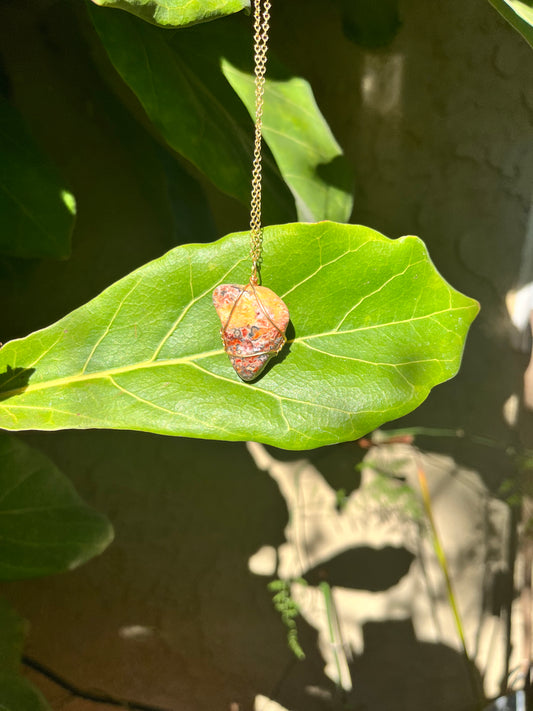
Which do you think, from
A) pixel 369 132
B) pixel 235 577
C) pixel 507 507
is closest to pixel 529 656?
pixel 507 507

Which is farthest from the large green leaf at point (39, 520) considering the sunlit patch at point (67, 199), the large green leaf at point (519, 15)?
the large green leaf at point (519, 15)

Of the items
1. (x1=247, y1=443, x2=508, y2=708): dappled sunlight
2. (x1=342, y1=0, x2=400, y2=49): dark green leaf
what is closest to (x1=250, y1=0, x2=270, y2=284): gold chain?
(x1=342, y1=0, x2=400, y2=49): dark green leaf

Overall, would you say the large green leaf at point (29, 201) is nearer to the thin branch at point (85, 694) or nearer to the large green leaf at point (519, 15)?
the large green leaf at point (519, 15)

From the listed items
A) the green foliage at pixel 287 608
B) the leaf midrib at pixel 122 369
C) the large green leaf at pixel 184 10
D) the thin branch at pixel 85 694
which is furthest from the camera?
the green foliage at pixel 287 608

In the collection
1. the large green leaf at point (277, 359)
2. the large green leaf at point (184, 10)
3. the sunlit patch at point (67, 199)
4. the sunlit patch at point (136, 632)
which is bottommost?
the sunlit patch at point (136, 632)

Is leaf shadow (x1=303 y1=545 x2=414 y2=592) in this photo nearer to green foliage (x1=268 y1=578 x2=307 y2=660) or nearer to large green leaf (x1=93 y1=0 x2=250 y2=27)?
green foliage (x1=268 y1=578 x2=307 y2=660)

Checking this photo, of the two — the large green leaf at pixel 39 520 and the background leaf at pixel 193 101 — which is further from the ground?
the background leaf at pixel 193 101

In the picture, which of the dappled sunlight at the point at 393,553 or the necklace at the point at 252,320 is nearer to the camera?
the necklace at the point at 252,320
